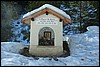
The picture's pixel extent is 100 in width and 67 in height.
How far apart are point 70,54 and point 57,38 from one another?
2.21ft

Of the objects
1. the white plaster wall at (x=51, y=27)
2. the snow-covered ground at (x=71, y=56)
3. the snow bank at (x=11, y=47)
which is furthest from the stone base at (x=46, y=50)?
the snow bank at (x=11, y=47)

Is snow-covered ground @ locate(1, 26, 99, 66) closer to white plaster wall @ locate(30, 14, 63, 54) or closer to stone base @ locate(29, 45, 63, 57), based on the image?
stone base @ locate(29, 45, 63, 57)

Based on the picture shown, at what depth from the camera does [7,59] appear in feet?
30.7

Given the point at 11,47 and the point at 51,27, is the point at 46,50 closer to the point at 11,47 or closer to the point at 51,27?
the point at 51,27

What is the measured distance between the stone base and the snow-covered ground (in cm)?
46

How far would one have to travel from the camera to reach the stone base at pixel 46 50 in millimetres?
10258

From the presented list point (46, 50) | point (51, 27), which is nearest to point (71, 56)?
point (46, 50)

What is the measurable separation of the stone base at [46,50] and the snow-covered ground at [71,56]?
46 centimetres

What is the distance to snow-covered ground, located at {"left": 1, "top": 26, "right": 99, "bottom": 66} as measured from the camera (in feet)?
30.0

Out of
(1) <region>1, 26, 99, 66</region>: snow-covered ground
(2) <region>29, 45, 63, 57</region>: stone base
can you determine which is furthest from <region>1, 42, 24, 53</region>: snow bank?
(2) <region>29, 45, 63, 57</region>: stone base

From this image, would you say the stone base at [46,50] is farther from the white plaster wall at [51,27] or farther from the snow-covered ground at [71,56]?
the snow-covered ground at [71,56]

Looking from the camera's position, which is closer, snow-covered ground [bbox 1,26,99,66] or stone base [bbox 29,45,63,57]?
snow-covered ground [bbox 1,26,99,66]

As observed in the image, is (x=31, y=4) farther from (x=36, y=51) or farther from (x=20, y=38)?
(x=36, y=51)

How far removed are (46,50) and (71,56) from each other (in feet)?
2.83
